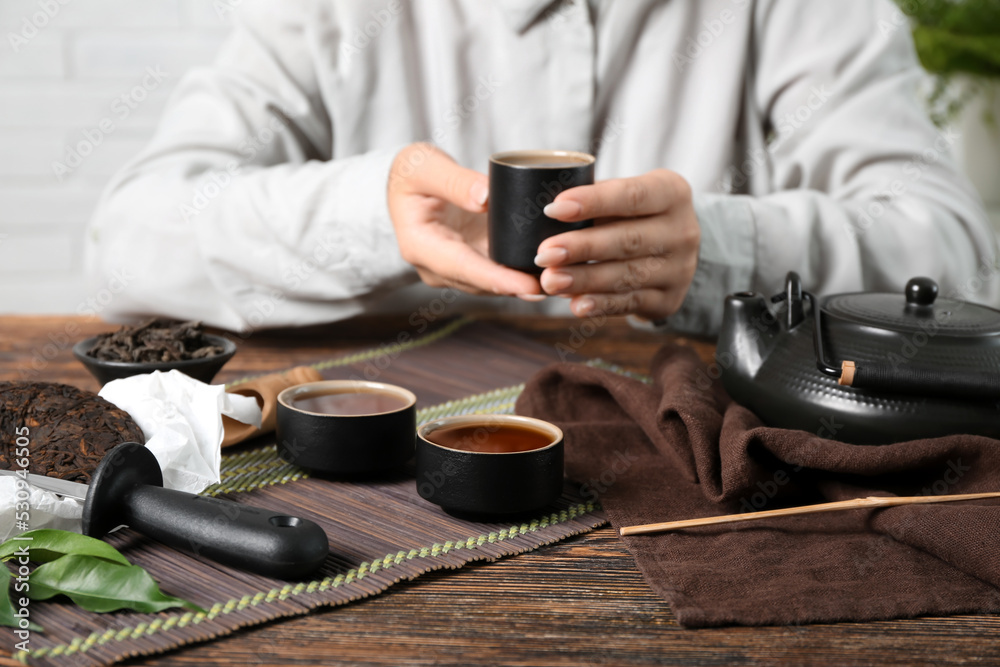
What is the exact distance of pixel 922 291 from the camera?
92 cm

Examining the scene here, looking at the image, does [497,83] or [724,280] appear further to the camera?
[497,83]

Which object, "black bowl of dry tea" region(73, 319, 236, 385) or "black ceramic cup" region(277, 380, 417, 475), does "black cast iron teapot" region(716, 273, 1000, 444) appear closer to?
"black ceramic cup" region(277, 380, 417, 475)

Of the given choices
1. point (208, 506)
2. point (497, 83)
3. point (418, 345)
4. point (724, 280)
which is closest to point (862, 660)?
point (208, 506)

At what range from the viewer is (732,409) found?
3.07 feet

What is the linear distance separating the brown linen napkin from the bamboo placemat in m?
0.09

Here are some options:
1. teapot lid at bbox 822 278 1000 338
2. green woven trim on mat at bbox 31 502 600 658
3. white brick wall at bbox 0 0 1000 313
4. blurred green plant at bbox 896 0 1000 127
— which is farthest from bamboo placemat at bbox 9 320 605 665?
blurred green plant at bbox 896 0 1000 127

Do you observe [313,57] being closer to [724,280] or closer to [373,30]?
[373,30]

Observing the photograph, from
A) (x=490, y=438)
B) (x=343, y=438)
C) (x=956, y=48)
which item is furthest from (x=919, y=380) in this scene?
(x=956, y=48)

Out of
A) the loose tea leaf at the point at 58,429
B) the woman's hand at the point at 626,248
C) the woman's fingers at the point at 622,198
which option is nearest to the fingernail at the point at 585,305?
the woman's hand at the point at 626,248

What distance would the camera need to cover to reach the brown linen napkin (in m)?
0.68

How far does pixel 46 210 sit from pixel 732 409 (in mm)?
2396

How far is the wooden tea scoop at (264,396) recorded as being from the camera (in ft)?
3.28

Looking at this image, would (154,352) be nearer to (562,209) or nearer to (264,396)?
(264,396)

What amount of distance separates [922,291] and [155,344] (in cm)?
90
